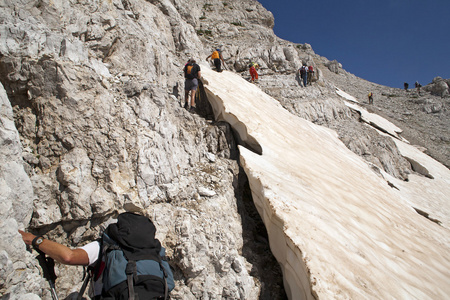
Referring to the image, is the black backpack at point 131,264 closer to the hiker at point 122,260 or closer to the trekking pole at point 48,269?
the hiker at point 122,260

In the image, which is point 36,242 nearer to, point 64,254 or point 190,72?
point 64,254

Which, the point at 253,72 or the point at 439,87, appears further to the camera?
the point at 439,87

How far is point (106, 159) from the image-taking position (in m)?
5.02

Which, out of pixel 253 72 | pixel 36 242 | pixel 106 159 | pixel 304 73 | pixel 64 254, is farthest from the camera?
pixel 304 73

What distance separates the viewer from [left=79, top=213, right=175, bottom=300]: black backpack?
9.04ft

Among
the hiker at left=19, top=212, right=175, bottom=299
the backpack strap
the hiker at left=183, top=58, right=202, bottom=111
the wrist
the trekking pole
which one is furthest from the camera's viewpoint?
the hiker at left=183, top=58, right=202, bottom=111

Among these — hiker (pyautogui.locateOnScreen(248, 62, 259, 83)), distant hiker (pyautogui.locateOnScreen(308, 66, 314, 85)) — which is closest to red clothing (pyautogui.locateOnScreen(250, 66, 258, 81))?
hiker (pyautogui.locateOnScreen(248, 62, 259, 83))

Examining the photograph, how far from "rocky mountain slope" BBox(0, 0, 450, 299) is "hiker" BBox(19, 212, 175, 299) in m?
0.93

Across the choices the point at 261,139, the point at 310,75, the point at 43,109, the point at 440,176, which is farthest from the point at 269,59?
the point at 43,109

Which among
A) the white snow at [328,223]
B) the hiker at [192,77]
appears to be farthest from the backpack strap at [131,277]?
the hiker at [192,77]

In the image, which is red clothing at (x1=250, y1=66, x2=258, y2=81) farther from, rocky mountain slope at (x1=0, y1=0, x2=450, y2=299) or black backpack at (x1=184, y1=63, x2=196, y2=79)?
rocky mountain slope at (x1=0, y1=0, x2=450, y2=299)

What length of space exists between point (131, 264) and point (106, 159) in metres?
2.90

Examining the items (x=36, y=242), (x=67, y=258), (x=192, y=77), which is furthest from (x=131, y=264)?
(x=192, y=77)

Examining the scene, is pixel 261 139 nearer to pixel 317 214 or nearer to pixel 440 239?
pixel 317 214
